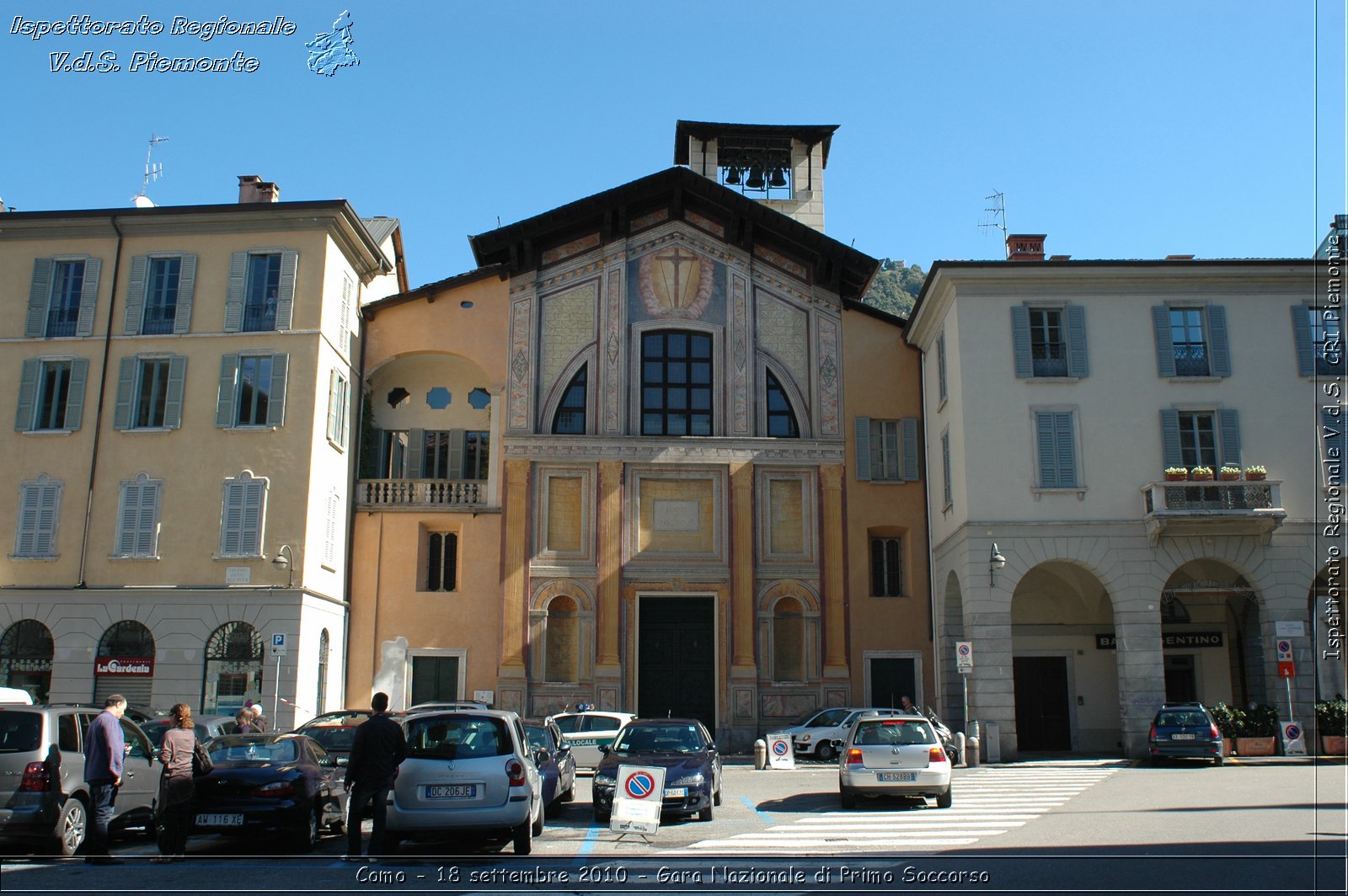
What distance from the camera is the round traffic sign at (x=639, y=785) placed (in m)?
14.6

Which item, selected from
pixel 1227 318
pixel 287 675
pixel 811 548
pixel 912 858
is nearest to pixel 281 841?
pixel 912 858

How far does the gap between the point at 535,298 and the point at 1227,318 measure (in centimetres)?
1846

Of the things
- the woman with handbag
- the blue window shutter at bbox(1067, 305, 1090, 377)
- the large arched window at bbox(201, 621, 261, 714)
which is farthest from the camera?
the blue window shutter at bbox(1067, 305, 1090, 377)

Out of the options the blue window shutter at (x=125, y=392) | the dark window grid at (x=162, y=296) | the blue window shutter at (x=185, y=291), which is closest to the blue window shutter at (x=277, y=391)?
the blue window shutter at (x=185, y=291)

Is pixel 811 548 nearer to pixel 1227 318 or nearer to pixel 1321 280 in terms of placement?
pixel 1227 318

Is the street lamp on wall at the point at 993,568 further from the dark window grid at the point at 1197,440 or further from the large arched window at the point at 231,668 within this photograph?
the large arched window at the point at 231,668

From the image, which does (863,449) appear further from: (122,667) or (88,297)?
(88,297)

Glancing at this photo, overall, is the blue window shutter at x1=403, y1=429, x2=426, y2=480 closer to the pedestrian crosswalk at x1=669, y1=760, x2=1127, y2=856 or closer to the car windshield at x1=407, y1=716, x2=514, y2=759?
the pedestrian crosswalk at x1=669, y1=760, x2=1127, y2=856

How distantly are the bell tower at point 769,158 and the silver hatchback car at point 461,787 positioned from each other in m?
33.5

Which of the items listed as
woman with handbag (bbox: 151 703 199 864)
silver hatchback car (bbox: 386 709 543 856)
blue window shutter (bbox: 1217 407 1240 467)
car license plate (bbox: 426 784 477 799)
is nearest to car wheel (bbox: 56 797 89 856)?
woman with handbag (bbox: 151 703 199 864)

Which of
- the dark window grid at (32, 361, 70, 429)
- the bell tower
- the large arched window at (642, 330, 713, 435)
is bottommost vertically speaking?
the dark window grid at (32, 361, 70, 429)

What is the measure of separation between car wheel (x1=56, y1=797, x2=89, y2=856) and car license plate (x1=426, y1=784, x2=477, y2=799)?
391 centimetres

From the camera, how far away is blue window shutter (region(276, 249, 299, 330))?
97.0 ft

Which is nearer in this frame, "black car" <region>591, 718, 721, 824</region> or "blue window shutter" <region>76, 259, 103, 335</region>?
"black car" <region>591, 718, 721, 824</region>
